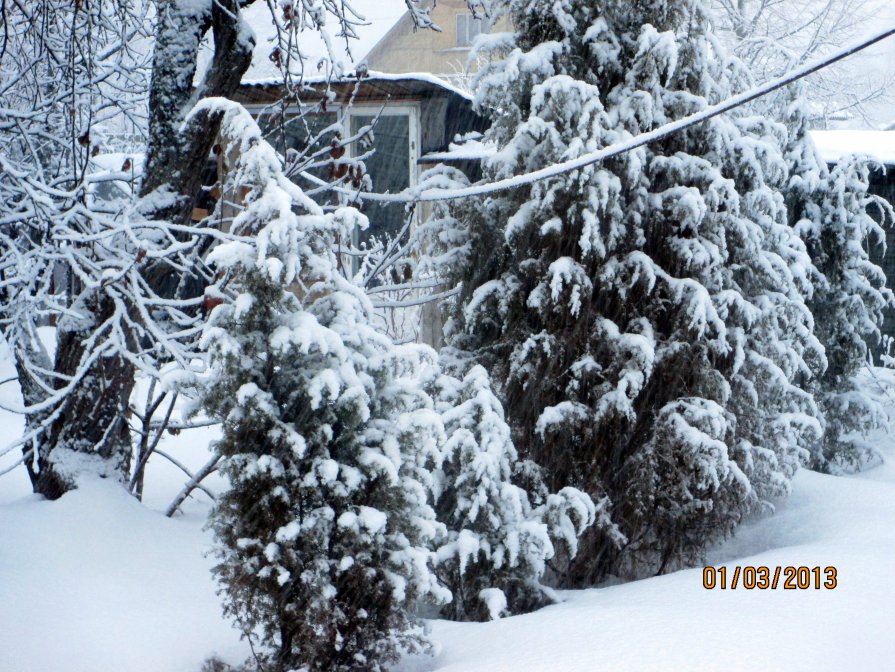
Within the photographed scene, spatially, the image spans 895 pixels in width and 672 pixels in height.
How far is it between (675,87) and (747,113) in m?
1.30

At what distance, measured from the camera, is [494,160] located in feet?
17.0

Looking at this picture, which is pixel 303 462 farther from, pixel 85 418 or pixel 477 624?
pixel 85 418

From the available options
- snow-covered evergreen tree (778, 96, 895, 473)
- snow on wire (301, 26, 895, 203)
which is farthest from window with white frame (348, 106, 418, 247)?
snow on wire (301, 26, 895, 203)

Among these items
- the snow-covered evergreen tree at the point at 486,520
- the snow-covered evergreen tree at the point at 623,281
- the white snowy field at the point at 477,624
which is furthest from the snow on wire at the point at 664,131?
the white snowy field at the point at 477,624

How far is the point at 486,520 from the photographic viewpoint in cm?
441

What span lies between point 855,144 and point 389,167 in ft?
20.4

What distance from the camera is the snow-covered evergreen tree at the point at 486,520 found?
4.32m

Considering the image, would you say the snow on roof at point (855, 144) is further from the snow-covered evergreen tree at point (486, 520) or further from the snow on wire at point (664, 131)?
the snow-covered evergreen tree at point (486, 520)

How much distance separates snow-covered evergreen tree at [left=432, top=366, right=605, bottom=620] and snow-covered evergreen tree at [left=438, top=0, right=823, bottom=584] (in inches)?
21.4

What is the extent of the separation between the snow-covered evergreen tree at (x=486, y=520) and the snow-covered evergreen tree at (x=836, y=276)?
3.63 meters
